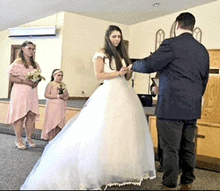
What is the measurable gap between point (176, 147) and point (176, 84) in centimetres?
44

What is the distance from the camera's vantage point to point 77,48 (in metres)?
8.56

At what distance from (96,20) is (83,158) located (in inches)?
285

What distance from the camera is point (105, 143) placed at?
2.26 m

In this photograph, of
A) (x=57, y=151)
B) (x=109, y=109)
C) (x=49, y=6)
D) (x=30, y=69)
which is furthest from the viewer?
(x=49, y=6)

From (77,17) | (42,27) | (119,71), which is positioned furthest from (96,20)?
(119,71)

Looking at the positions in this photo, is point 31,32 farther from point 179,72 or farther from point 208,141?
point 179,72

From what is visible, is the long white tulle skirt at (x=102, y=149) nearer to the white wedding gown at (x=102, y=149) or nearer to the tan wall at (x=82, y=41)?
the white wedding gown at (x=102, y=149)

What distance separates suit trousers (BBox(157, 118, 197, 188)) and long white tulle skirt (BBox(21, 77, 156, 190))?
0.27 m

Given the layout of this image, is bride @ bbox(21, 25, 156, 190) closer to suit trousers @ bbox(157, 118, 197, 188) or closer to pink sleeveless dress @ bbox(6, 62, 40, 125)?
suit trousers @ bbox(157, 118, 197, 188)

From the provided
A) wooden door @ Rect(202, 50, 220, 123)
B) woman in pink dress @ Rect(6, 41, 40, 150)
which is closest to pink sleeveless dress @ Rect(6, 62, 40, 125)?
woman in pink dress @ Rect(6, 41, 40, 150)

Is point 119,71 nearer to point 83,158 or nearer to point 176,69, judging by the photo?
point 176,69

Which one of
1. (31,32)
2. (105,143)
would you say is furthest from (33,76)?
(31,32)

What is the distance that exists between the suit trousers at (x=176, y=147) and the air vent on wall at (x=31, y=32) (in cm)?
671

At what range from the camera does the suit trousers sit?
2076 mm
